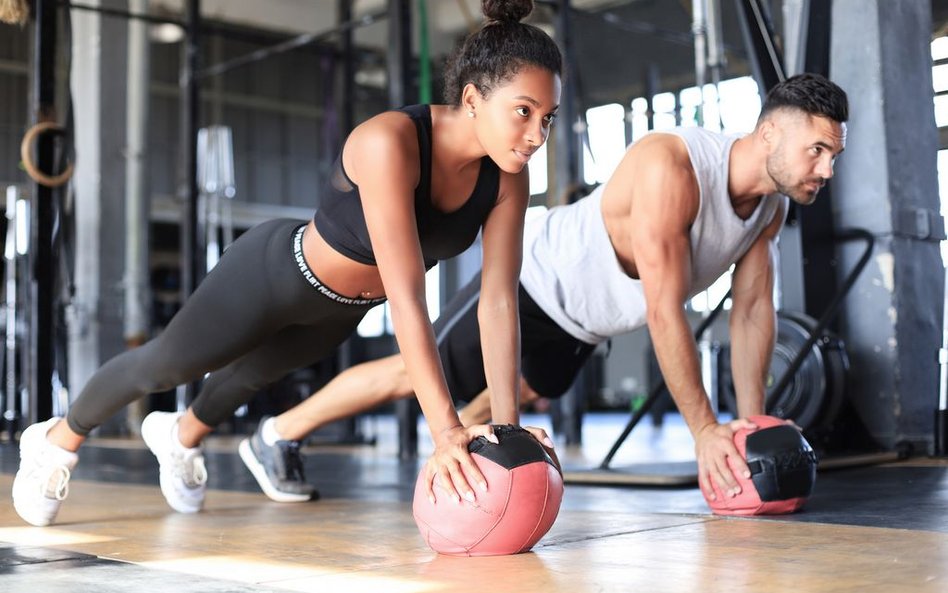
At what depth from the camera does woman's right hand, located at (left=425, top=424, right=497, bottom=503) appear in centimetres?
168

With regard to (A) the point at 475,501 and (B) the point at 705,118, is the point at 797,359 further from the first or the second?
(A) the point at 475,501

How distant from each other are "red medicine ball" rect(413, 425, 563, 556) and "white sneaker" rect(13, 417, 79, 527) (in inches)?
37.8

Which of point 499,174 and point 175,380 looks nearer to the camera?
point 499,174

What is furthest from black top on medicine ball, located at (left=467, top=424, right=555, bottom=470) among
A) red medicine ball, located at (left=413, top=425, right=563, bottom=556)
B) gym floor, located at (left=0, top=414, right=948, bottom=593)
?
gym floor, located at (left=0, top=414, right=948, bottom=593)

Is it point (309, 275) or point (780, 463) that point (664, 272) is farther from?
point (309, 275)

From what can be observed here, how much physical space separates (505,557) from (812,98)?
1.17m

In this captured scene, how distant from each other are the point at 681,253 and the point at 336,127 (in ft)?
16.8

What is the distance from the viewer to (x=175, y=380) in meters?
2.34

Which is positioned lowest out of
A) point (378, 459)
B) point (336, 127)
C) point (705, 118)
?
point (378, 459)

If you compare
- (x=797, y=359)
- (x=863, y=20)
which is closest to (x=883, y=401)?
(x=797, y=359)

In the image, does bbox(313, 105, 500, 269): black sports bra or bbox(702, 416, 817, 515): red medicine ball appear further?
bbox(702, 416, 817, 515): red medicine ball

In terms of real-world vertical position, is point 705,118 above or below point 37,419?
above

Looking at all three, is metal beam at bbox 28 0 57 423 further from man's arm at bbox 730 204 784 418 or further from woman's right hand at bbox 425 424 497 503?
woman's right hand at bbox 425 424 497 503

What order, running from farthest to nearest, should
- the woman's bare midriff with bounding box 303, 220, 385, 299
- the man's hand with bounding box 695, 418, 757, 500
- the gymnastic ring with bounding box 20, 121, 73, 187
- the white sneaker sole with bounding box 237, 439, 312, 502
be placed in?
the gymnastic ring with bounding box 20, 121, 73, 187, the white sneaker sole with bounding box 237, 439, 312, 502, the man's hand with bounding box 695, 418, 757, 500, the woman's bare midriff with bounding box 303, 220, 385, 299
